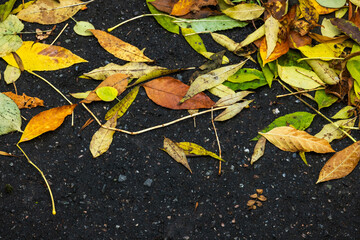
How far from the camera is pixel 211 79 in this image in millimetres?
1464

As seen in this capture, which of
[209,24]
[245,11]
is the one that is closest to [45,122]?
[209,24]

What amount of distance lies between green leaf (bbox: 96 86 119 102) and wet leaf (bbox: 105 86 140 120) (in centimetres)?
4

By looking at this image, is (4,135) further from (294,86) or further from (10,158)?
(294,86)

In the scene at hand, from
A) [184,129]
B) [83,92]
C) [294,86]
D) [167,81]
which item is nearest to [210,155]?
[184,129]

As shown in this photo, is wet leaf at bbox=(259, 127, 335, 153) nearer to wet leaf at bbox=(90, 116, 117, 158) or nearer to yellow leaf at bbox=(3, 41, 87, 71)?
wet leaf at bbox=(90, 116, 117, 158)

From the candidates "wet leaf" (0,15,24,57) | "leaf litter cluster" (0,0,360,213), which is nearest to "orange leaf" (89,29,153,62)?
"leaf litter cluster" (0,0,360,213)

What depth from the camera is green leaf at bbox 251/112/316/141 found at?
142cm

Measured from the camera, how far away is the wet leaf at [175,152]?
54.1 inches

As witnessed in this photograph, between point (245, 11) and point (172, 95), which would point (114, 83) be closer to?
point (172, 95)

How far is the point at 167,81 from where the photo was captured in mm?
1471

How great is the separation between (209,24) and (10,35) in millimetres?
900

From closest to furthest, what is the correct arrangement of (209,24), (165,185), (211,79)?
(165,185), (211,79), (209,24)

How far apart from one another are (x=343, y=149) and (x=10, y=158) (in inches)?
53.3

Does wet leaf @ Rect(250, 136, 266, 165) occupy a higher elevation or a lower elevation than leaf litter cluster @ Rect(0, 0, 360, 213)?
lower
